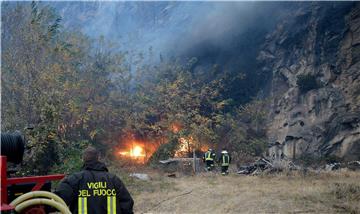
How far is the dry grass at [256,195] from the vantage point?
439 inches

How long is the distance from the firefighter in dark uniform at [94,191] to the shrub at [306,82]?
24.8 metres

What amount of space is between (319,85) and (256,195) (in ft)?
53.5

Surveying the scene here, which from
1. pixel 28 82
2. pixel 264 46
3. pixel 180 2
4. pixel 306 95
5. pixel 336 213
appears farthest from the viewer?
pixel 180 2

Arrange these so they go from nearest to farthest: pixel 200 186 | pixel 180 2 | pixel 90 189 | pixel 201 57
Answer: pixel 90 189 → pixel 200 186 → pixel 201 57 → pixel 180 2

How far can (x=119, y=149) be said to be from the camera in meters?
29.0

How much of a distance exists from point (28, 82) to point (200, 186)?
504 inches

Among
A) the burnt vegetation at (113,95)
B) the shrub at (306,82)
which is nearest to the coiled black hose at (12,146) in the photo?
the burnt vegetation at (113,95)

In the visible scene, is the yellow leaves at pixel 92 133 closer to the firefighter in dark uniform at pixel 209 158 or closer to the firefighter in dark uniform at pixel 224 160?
the firefighter in dark uniform at pixel 209 158

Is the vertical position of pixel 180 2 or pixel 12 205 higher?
pixel 180 2

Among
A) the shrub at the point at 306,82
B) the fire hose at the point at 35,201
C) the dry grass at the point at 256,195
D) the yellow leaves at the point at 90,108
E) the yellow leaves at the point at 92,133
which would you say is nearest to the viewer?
the fire hose at the point at 35,201

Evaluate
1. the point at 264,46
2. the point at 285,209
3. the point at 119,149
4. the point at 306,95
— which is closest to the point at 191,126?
the point at 119,149

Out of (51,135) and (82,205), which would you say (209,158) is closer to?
(51,135)

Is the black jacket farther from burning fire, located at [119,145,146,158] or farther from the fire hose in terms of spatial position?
burning fire, located at [119,145,146,158]

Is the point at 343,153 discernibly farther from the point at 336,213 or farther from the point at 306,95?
the point at 336,213
